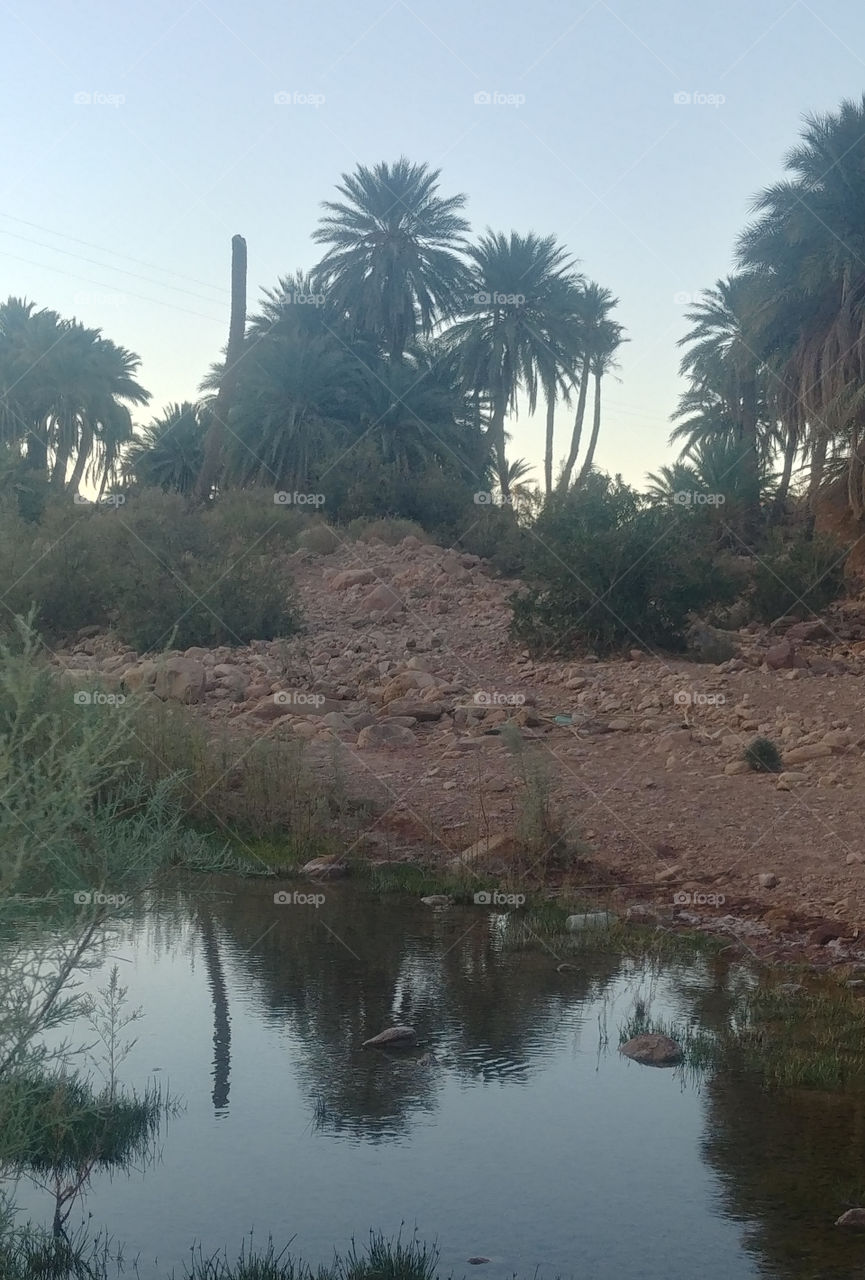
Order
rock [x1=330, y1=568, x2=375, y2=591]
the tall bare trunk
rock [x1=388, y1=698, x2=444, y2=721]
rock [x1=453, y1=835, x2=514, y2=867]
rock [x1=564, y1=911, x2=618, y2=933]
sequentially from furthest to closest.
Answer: the tall bare trunk < rock [x1=330, y1=568, x2=375, y2=591] < rock [x1=388, y1=698, x2=444, y2=721] < rock [x1=453, y1=835, x2=514, y2=867] < rock [x1=564, y1=911, x2=618, y2=933]

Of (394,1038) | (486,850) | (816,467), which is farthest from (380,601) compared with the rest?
(394,1038)

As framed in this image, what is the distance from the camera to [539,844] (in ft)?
35.8

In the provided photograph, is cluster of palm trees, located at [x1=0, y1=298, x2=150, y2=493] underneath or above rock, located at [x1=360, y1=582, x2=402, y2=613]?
above

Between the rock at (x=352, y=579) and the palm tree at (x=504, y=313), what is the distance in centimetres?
1569

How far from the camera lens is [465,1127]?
18.8ft

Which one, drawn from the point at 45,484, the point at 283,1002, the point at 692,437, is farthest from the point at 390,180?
the point at 283,1002

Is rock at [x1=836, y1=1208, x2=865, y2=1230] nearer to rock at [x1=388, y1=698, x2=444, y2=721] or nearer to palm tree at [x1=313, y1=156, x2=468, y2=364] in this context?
rock at [x1=388, y1=698, x2=444, y2=721]

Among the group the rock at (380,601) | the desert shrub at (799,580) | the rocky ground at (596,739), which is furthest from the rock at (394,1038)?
the desert shrub at (799,580)

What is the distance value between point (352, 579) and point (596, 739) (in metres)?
10.3

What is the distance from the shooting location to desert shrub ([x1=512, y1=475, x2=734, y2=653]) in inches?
751

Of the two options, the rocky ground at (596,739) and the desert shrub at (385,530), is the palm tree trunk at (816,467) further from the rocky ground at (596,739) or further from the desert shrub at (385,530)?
the desert shrub at (385,530)

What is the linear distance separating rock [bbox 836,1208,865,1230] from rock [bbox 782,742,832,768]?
828 centimetres

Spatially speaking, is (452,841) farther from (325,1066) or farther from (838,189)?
(838,189)

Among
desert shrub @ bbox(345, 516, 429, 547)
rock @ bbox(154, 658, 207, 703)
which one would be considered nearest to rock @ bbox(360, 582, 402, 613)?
rock @ bbox(154, 658, 207, 703)
